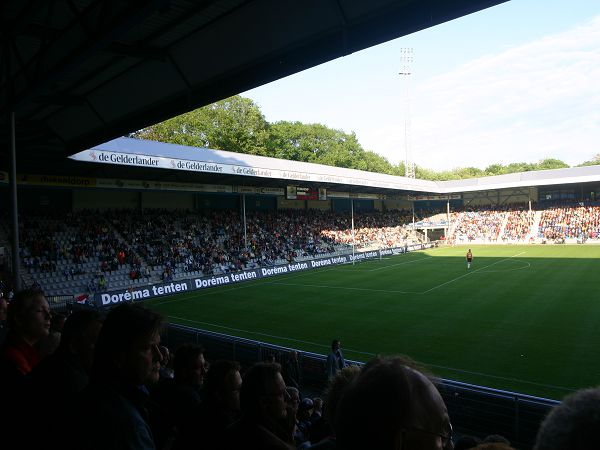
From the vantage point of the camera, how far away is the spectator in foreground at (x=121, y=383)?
6.57 feet

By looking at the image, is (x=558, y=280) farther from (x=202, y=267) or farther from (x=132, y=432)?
(x=132, y=432)

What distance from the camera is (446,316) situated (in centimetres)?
1848

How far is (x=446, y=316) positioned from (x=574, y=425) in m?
18.5

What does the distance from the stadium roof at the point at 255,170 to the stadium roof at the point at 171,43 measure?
8.61 m

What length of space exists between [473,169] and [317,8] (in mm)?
117464

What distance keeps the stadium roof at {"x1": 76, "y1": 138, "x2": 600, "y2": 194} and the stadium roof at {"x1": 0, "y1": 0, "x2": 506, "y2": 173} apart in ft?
28.2

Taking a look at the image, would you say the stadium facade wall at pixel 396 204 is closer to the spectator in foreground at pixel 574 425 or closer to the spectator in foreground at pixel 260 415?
the spectator in foreground at pixel 260 415

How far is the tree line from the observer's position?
176 ft

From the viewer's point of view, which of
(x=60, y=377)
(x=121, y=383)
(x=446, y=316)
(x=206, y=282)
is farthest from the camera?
(x=206, y=282)

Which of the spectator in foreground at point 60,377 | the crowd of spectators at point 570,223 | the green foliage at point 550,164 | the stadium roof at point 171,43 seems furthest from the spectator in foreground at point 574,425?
the green foliage at point 550,164

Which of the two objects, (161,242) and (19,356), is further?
(161,242)

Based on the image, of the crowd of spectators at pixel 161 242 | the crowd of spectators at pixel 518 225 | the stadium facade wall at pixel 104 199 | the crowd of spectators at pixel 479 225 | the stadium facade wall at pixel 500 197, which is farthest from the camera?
the stadium facade wall at pixel 500 197

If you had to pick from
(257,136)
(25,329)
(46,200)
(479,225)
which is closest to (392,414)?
(25,329)

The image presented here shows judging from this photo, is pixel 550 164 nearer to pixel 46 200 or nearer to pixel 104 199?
pixel 104 199
